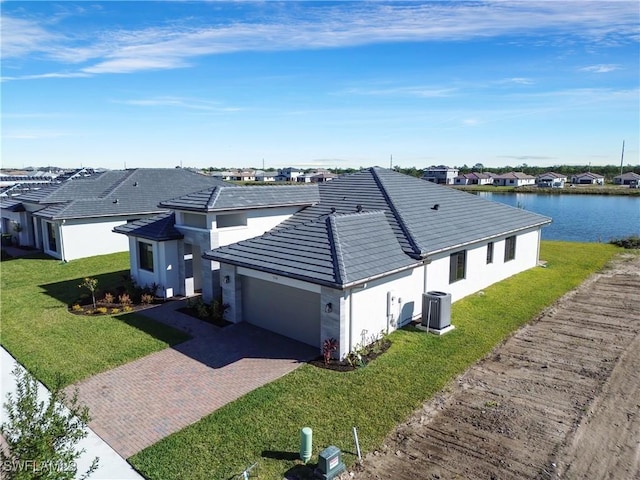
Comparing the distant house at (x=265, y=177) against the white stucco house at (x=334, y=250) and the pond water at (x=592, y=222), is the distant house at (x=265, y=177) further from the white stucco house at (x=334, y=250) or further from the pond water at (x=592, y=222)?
the white stucco house at (x=334, y=250)

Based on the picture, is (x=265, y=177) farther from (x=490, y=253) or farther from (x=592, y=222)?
(x=490, y=253)

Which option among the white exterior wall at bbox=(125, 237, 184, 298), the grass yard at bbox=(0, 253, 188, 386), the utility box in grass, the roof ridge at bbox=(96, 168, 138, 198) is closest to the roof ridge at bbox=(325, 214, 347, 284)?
the utility box in grass

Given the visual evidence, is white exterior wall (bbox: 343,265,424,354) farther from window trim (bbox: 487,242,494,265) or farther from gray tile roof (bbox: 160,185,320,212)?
gray tile roof (bbox: 160,185,320,212)

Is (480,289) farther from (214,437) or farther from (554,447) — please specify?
(214,437)

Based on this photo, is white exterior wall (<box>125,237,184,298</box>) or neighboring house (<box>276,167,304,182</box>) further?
neighboring house (<box>276,167,304,182</box>)

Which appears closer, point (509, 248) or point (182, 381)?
point (182, 381)

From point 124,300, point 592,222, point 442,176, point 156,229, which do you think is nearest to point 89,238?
point 156,229

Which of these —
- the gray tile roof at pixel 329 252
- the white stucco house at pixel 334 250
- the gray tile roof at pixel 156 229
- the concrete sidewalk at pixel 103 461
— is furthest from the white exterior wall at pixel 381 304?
the gray tile roof at pixel 156 229
